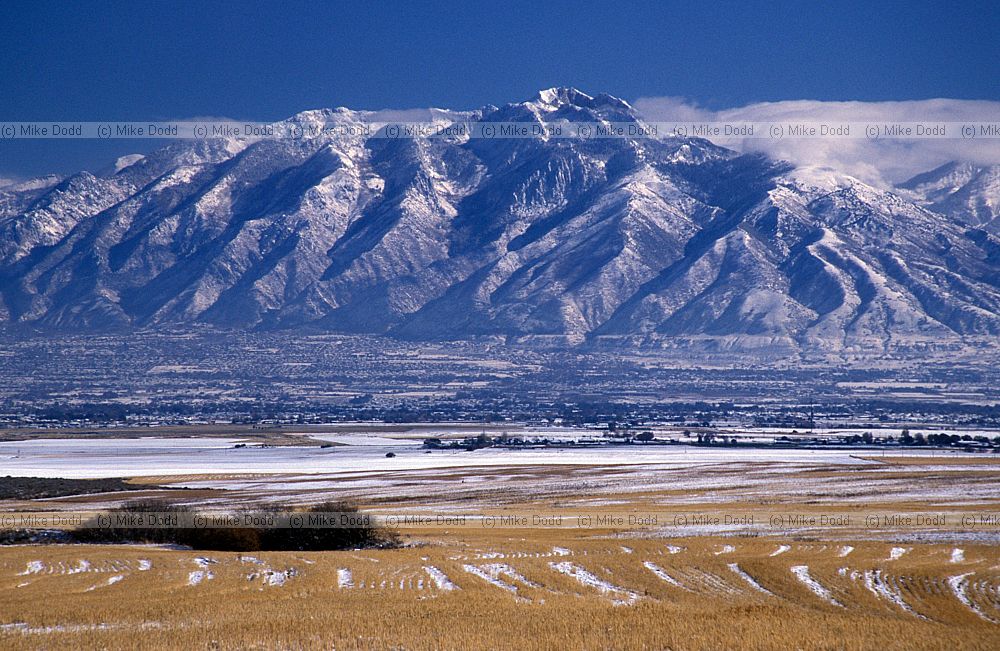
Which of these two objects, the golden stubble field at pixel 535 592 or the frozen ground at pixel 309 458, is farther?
the frozen ground at pixel 309 458

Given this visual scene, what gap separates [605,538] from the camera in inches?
1821

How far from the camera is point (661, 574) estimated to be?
34500 millimetres

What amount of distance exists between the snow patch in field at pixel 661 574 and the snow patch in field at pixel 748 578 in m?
1.97

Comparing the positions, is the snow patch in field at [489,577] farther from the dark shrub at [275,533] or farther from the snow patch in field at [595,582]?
the dark shrub at [275,533]

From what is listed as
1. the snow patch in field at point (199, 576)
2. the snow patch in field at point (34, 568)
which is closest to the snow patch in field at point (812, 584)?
the snow patch in field at point (199, 576)

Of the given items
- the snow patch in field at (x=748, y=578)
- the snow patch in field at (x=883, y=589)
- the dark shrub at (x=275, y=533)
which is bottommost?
the dark shrub at (x=275, y=533)

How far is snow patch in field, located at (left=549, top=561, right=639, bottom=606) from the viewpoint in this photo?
30422mm

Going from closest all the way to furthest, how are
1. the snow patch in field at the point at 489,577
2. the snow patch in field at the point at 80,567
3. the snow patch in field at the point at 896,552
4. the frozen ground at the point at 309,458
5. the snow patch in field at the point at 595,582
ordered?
1. the snow patch in field at the point at 595,582
2. the snow patch in field at the point at 489,577
3. the snow patch in field at the point at 80,567
4. the snow patch in field at the point at 896,552
5. the frozen ground at the point at 309,458

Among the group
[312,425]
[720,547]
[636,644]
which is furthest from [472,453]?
[636,644]

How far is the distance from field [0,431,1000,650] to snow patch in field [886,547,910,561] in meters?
0.04

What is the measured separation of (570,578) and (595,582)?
2.95 feet

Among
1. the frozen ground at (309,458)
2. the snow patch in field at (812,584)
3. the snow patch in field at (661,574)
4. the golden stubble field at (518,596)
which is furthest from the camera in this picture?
the frozen ground at (309,458)

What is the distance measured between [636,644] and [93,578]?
18.9 m

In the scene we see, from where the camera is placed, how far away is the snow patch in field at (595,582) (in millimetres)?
30422
